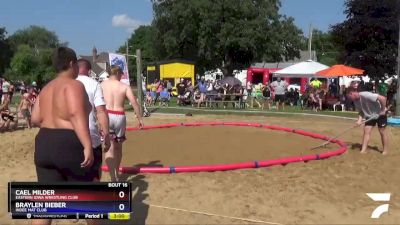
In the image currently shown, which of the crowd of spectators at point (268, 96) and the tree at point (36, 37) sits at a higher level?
the tree at point (36, 37)

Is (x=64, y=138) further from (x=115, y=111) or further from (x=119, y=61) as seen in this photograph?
(x=119, y=61)

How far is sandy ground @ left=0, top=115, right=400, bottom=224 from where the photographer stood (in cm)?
577

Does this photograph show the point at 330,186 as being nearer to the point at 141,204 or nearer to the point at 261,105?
the point at 141,204

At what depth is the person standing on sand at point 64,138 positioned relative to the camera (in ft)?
12.9

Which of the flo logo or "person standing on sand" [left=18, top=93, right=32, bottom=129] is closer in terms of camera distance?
the flo logo

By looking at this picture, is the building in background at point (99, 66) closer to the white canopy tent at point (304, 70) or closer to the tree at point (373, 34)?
the white canopy tent at point (304, 70)

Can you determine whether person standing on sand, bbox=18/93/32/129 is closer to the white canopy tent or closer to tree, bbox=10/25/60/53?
the white canopy tent

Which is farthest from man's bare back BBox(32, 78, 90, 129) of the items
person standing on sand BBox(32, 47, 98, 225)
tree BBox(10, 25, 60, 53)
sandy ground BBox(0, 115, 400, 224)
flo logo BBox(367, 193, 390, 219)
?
tree BBox(10, 25, 60, 53)

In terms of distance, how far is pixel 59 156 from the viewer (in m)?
3.93

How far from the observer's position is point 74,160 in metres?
3.96

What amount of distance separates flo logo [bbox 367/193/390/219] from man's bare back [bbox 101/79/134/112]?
351cm

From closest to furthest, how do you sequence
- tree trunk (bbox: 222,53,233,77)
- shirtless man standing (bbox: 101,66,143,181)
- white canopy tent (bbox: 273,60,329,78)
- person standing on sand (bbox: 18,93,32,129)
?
shirtless man standing (bbox: 101,66,143,181) < person standing on sand (bbox: 18,93,32,129) < white canopy tent (bbox: 273,60,329,78) < tree trunk (bbox: 222,53,233,77)

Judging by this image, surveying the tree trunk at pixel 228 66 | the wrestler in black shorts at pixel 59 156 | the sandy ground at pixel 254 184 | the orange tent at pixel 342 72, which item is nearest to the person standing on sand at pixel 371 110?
the sandy ground at pixel 254 184

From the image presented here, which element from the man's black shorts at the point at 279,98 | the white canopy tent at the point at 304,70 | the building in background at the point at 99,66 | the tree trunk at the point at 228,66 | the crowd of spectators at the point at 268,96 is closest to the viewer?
the building in background at the point at 99,66
